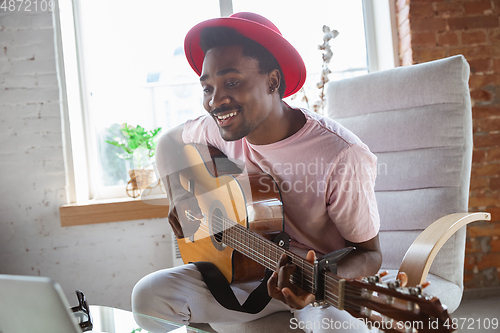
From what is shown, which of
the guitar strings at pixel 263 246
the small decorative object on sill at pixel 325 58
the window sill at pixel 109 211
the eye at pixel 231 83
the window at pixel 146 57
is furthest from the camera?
the window at pixel 146 57

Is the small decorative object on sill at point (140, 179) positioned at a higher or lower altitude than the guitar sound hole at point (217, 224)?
higher

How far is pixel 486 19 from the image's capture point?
1.84 meters

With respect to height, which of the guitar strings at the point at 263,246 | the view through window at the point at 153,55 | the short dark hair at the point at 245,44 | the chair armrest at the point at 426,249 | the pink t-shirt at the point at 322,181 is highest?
the view through window at the point at 153,55

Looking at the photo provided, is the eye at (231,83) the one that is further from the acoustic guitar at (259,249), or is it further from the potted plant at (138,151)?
the potted plant at (138,151)

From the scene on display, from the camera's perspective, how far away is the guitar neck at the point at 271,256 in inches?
25.1

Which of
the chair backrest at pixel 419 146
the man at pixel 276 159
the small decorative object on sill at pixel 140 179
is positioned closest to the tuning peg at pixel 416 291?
A: the man at pixel 276 159

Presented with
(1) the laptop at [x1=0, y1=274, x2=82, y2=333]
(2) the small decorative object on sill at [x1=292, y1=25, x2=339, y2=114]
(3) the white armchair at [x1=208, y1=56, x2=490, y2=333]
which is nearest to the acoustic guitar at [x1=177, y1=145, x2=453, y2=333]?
(1) the laptop at [x1=0, y1=274, x2=82, y2=333]

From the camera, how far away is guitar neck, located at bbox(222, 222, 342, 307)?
0.64 m

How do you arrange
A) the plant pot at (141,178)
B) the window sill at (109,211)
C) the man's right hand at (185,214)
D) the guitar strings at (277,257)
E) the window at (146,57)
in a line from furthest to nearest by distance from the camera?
the window at (146,57) < the plant pot at (141,178) < the window sill at (109,211) < the man's right hand at (185,214) < the guitar strings at (277,257)

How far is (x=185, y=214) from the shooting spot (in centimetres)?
128

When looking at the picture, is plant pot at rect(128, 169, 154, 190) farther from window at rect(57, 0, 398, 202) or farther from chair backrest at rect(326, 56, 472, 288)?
chair backrest at rect(326, 56, 472, 288)

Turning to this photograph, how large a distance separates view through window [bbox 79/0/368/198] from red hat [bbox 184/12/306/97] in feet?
3.40

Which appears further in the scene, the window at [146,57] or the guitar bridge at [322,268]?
the window at [146,57]

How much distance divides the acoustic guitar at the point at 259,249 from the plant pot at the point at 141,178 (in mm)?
780
